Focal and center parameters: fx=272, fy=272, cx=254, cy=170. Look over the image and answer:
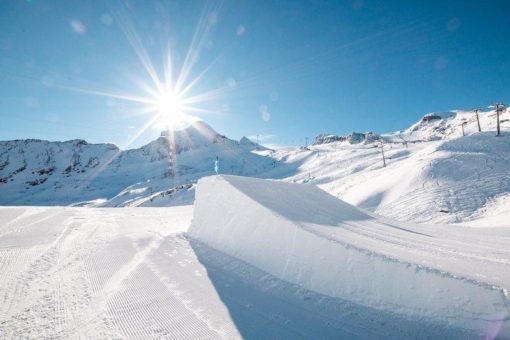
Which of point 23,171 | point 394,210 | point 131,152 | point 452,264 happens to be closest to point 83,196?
point 131,152

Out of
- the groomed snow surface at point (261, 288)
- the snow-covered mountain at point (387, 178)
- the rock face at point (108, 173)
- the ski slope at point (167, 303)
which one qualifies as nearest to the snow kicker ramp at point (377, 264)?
the groomed snow surface at point (261, 288)

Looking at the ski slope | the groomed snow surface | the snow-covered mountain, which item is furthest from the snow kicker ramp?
the snow-covered mountain

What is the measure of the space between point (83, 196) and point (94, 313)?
14474 centimetres

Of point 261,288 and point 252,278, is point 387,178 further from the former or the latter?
point 261,288

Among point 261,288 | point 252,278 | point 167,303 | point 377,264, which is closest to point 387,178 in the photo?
point 377,264

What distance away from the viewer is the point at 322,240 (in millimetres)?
5027

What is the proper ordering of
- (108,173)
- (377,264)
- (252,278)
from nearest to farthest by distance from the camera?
(377,264)
(252,278)
(108,173)

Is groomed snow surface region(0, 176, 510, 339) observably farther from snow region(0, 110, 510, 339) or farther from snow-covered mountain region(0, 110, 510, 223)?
snow-covered mountain region(0, 110, 510, 223)

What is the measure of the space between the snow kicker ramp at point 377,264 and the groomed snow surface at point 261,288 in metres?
0.02

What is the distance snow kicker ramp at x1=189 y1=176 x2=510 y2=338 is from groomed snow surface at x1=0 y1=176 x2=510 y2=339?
0.02 meters

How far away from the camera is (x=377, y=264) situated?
165 inches

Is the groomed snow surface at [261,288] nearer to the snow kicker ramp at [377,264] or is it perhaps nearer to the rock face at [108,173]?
the snow kicker ramp at [377,264]

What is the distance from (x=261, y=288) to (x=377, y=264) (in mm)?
1935

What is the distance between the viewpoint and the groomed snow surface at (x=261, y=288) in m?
3.38
